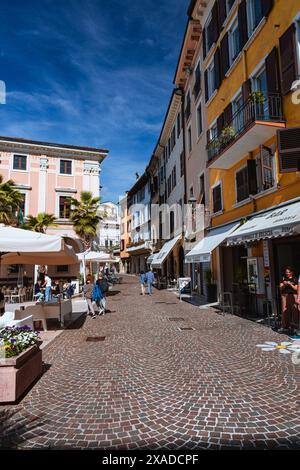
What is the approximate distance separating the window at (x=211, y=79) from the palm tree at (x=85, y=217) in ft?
42.7

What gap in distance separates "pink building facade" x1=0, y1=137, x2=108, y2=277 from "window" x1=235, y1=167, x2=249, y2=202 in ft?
57.1

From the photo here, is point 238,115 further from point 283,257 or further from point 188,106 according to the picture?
point 188,106

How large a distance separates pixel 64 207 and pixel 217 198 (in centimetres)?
1678

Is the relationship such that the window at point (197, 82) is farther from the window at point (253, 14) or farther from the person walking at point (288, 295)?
the person walking at point (288, 295)

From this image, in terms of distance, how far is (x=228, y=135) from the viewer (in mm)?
12789

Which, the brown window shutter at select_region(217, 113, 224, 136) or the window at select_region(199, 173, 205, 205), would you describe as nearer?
the brown window shutter at select_region(217, 113, 224, 136)

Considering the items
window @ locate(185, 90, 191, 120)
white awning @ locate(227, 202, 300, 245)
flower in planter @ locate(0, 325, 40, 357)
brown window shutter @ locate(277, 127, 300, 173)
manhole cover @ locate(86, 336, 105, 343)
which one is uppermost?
window @ locate(185, 90, 191, 120)

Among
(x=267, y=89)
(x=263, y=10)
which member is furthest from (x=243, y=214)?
(x=263, y=10)

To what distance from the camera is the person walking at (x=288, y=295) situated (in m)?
8.36

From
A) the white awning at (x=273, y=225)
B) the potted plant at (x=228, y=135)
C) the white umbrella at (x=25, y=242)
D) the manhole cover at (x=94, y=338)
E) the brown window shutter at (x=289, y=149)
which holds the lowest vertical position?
the manhole cover at (x=94, y=338)

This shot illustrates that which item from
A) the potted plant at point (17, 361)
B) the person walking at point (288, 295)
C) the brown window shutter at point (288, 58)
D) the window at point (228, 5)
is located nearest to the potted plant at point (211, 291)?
the person walking at point (288, 295)

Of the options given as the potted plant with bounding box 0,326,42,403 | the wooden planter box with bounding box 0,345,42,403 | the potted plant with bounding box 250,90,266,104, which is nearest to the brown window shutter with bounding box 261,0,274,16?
the potted plant with bounding box 250,90,266,104

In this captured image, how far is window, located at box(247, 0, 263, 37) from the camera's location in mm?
11789

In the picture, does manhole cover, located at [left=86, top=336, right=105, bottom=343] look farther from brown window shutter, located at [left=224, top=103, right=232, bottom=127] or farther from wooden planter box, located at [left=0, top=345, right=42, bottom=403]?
brown window shutter, located at [left=224, top=103, right=232, bottom=127]
